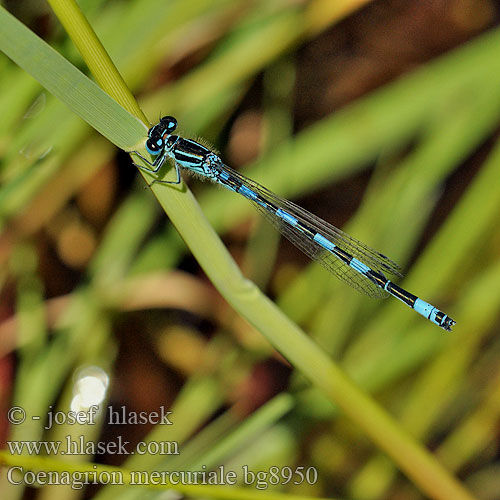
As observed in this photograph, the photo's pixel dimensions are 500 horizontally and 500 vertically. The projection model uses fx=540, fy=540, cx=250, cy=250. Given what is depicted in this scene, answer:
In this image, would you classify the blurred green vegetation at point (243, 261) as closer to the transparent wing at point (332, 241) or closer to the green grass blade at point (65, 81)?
the transparent wing at point (332, 241)

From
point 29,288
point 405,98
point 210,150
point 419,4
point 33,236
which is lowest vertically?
point 405,98

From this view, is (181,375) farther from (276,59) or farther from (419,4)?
(419,4)

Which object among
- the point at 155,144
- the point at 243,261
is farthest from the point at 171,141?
the point at 243,261

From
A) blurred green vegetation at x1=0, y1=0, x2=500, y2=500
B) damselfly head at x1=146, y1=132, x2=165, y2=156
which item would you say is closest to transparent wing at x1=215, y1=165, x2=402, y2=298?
blurred green vegetation at x1=0, y1=0, x2=500, y2=500

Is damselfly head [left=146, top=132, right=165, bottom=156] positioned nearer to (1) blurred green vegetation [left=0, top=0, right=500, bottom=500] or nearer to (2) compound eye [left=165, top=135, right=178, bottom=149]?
(2) compound eye [left=165, top=135, right=178, bottom=149]

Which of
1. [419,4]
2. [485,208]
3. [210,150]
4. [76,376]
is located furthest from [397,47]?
[76,376]

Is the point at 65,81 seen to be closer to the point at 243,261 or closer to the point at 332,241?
the point at 332,241

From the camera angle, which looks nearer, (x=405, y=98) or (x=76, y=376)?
(x=405, y=98)

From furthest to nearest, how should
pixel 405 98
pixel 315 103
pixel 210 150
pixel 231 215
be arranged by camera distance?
pixel 315 103
pixel 231 215
pixel 405 98
pixel 210 150
